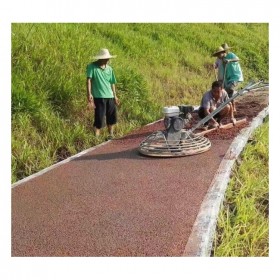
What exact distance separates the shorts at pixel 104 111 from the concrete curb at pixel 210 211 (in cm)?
140

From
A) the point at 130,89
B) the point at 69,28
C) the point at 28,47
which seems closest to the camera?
the point at 28,47

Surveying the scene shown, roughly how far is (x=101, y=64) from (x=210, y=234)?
2764mm

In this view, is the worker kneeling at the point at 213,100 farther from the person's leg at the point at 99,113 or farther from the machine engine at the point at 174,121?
the person's leg at the point at 99,113

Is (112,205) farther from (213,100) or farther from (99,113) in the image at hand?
(213,100)

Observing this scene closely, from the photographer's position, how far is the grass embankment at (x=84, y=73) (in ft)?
17.2

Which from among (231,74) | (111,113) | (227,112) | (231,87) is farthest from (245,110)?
(111,113)

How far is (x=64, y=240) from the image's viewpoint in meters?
3.33

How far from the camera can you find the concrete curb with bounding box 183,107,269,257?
3158 mm

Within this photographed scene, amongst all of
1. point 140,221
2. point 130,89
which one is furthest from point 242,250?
point 130,89

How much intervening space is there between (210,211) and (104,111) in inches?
95.6

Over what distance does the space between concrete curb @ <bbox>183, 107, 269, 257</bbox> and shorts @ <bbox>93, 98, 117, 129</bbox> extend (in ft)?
4.60

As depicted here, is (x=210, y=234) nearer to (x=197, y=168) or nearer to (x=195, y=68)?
(x=197, y=168)

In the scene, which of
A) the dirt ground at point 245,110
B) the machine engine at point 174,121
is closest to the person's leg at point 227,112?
the dirt ground at point 245,110

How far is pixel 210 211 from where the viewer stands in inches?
141
